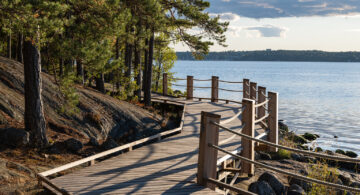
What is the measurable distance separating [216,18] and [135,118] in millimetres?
6464

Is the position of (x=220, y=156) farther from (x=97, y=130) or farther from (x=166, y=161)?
(x=97, y=130)

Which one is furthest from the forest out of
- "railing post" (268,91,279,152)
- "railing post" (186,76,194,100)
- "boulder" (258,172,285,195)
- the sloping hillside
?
"boulder" (258,172,285,195)

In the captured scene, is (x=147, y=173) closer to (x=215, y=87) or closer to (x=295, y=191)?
(x=295, y=191)

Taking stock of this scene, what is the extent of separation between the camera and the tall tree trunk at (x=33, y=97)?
8.29m

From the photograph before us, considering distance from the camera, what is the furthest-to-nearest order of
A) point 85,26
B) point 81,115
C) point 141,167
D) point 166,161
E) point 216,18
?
point 216,18
point 81,115
point 85,26
point 166,161
point 141,167

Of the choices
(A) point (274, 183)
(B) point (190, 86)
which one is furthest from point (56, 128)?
(B) point (190, 86)

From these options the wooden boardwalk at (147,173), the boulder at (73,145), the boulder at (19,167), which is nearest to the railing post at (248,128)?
the wooden boardwalk at (147,173)

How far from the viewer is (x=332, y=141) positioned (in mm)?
25297

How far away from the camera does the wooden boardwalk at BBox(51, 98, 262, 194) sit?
5.91 m

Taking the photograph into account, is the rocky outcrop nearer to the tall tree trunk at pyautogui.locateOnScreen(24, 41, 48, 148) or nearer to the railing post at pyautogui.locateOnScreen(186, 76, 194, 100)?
the tall tree trunk at pyautogui.locateOnScreen(24, 41, 48, 148)

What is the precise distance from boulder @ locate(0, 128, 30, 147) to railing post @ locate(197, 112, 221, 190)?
15.6ft

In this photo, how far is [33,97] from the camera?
8.45 m

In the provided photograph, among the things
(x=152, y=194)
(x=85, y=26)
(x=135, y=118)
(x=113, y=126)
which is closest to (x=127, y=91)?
(x=135, y=118)

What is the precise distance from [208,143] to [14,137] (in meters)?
5.13
